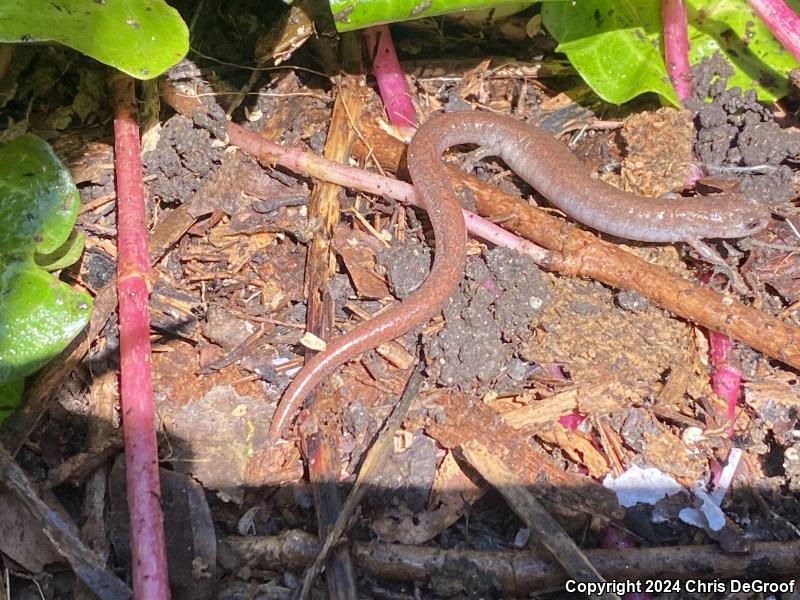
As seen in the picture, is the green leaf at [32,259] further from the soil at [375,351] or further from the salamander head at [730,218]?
the salamander head at [730,218]

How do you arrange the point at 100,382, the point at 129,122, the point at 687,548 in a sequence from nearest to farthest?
the point at 687,548 → the point at 100,382 → the point at 129,122

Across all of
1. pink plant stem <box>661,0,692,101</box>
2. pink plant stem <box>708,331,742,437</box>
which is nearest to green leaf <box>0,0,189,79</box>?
pink plant stem <box>661,0,692,101</box>

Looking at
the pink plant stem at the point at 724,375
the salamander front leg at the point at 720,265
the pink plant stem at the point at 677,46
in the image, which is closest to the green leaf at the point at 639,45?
the pink plant stem at the point at 677,46

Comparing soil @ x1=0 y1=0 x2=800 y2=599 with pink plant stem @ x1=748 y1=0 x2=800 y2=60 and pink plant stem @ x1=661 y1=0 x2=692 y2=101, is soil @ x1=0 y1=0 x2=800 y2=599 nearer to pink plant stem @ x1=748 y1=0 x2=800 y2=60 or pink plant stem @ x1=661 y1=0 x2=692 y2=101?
pink plant stem @ x1=661 y1=0 x2=692 y2=101

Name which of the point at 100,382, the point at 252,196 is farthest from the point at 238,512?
the point at 252,196

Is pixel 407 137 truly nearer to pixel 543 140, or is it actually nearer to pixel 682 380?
pixel 543 140
